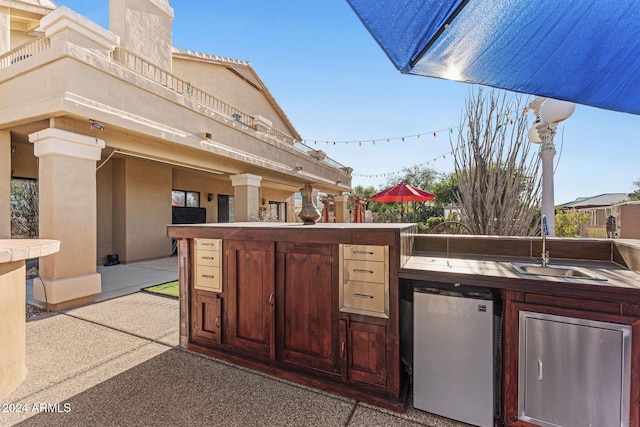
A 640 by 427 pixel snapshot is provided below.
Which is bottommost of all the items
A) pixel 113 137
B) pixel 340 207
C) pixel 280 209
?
pixel 280 209

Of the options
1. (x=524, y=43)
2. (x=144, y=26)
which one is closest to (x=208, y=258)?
(x=524, y=43)

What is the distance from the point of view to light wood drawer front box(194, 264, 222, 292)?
2713 millimetres

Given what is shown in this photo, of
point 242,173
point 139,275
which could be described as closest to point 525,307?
point 139,275

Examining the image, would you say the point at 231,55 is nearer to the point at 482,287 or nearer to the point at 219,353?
the point at 219,353

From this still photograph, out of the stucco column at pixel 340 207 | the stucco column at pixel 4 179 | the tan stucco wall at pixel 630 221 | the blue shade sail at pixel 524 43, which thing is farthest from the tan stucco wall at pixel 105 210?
the tan stucco wall at pixel 630 221

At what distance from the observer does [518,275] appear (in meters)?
1.83

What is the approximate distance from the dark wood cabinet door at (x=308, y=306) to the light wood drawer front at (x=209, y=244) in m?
0.67

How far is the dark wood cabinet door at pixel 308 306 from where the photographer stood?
87.8 inches

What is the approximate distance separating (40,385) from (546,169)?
5.58 meters

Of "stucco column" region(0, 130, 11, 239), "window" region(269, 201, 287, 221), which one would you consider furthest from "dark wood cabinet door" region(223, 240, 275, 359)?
"window" region(269, 201, 287, 221)

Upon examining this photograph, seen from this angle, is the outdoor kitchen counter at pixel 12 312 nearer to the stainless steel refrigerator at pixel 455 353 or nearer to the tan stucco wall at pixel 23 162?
the stainless steel refrigerator at pixel 455 353

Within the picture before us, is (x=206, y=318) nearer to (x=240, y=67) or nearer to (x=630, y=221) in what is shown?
(x=630, y=221)

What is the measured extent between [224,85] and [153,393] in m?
11.3

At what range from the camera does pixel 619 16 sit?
62.1 inches
